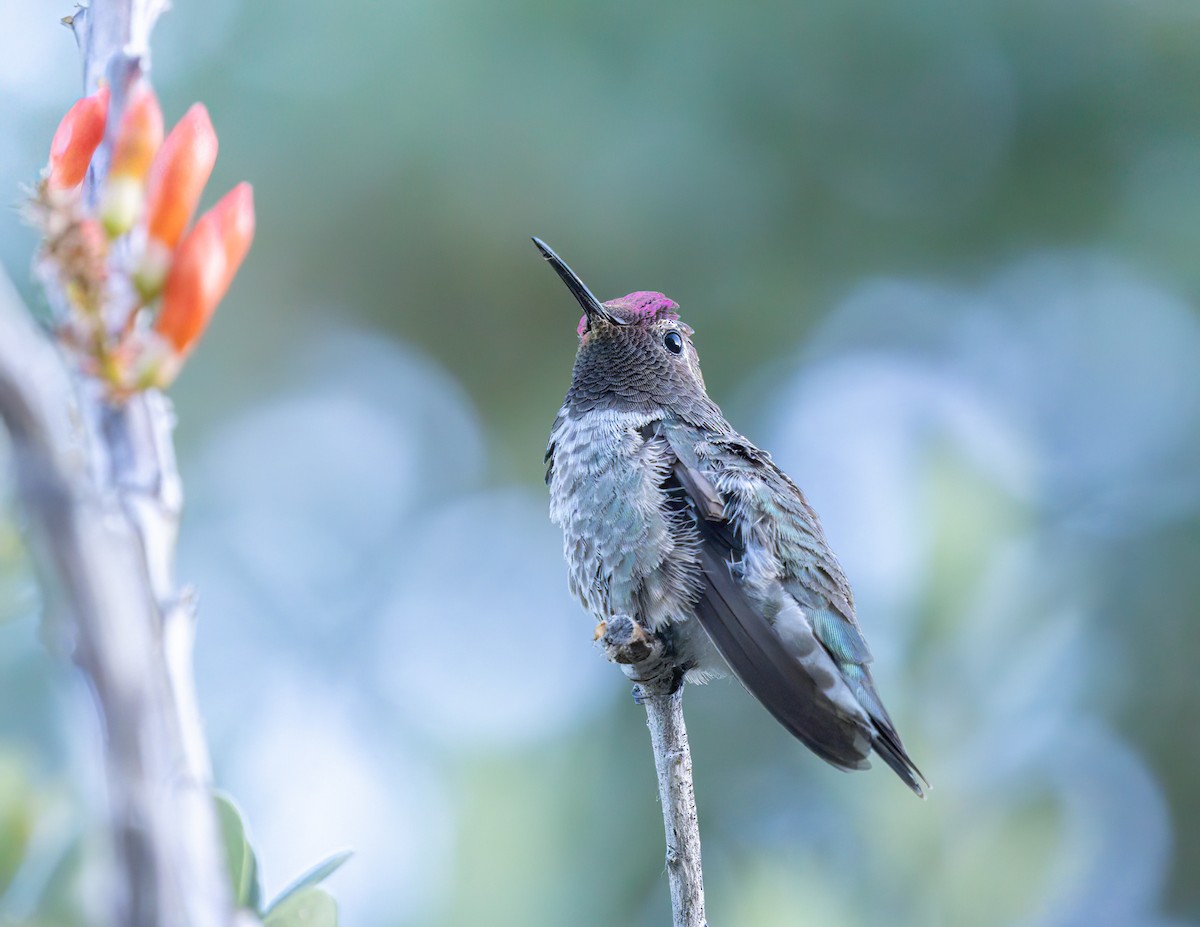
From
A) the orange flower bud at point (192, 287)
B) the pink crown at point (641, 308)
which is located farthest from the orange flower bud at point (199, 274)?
the pink crown at point (641, 308)

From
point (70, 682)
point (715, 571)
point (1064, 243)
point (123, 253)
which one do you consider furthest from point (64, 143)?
point (1064, 243)

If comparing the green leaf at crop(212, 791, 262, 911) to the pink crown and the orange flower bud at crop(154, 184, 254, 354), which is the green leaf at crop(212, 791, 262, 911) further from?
the pink crown

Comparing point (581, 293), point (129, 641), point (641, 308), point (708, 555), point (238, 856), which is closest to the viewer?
point (129, 641)

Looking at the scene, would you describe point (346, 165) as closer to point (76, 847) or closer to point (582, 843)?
point (582, 843)

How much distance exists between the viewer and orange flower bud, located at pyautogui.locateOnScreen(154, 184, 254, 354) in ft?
2.60

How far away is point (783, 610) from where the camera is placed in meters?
2.91

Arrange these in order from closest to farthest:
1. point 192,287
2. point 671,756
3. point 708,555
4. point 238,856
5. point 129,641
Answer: point 129,641, point 192,287, point 238,856, point 671,756, point 708,555

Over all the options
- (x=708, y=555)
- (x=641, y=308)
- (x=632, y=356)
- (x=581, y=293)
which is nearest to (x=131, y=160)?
(x=708, y=555)

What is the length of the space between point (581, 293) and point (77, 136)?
2591 millimetres

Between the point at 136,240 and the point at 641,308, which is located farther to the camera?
the point at 641,308

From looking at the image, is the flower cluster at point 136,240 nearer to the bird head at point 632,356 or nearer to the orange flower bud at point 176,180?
the orange flower bud at point 176,180

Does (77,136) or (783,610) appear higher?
(783,610)

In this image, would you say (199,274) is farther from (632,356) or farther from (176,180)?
(632,356)

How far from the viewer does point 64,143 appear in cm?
97
